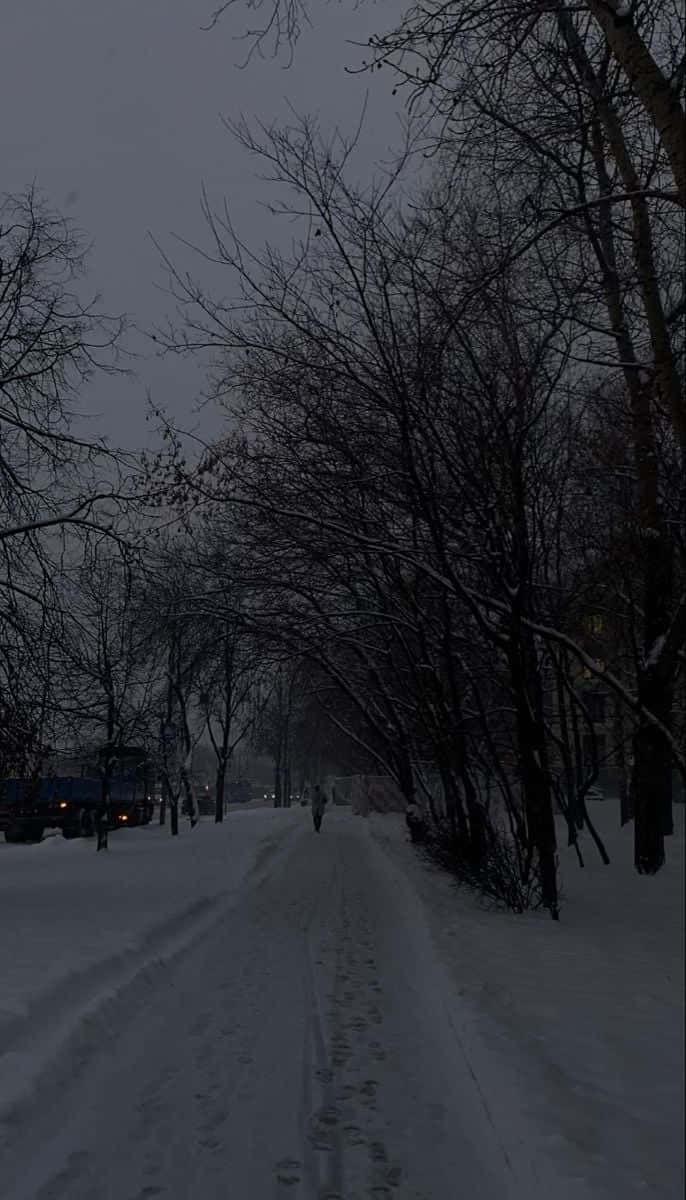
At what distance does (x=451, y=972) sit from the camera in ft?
23.0

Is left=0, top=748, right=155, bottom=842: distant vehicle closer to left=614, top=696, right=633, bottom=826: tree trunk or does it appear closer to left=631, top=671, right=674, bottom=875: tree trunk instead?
left=614, top=696, right=633, bottom=826: tree trunk

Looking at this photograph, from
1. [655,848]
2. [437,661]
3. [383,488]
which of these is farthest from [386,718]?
[655,848]

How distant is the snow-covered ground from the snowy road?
0.05ft

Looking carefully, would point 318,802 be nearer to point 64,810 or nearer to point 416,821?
point 64,810

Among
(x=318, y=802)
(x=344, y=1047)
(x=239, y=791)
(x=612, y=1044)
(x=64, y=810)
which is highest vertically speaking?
(x=612, y=1044)

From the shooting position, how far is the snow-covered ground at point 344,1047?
132 cm

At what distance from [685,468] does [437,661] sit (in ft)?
35.2

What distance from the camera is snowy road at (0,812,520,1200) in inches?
150

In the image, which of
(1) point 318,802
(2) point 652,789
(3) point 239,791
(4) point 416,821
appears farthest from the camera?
(3) point 239,791

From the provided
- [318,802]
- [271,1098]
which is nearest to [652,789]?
[271,1098]

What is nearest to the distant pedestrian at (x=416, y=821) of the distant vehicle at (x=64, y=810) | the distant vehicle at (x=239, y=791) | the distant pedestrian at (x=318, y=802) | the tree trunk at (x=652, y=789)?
the tree trunk at (x=652, y=789)

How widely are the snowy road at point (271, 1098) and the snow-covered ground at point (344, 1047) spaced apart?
0.05ft

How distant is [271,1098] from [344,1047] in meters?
1.08

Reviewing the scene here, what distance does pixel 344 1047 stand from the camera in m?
5.89
